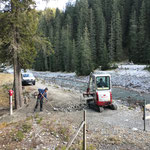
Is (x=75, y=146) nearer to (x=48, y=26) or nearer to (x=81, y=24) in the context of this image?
(x=81, y=24)

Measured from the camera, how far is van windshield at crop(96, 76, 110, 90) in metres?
10.6

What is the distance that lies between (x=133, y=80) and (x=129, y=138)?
23875 millimetres

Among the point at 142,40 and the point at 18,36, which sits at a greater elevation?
the point at 142,40

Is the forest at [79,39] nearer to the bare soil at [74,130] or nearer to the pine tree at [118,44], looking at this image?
the pine tree at [118,44]

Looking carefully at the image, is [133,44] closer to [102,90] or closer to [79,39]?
[79,39]


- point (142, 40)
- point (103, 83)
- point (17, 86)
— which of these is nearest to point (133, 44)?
point (142, 40)

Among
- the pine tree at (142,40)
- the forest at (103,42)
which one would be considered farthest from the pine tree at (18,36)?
the pine tree at (142,40)

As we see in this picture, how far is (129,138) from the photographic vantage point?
6445 mm

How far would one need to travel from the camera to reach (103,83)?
10.6 meters

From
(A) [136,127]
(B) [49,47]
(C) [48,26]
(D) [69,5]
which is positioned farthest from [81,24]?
(A) [136,127]

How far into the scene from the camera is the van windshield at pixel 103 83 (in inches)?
416

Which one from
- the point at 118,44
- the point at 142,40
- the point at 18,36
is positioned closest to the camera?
the point at 18,36

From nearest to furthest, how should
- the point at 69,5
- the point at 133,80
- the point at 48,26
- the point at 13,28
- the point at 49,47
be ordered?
the point at 13,28 < the point at 49,47 < the point at 133,80 < the point at 48,26 < the point at 69,5

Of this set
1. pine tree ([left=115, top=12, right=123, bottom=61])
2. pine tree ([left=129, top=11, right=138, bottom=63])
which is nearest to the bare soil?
pine tree ([left=129, top=11, right=138, bottom=63])
